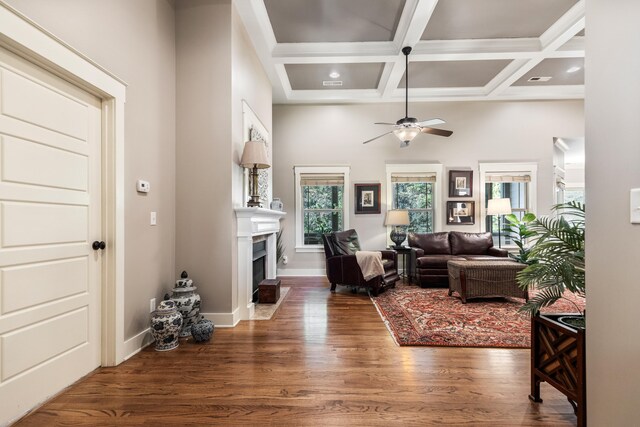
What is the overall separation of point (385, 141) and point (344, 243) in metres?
2.34

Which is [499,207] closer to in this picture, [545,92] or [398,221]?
[398,221]

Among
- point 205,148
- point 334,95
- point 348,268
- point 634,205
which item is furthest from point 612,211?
point 334,95

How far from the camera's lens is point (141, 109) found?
2506 millimetres

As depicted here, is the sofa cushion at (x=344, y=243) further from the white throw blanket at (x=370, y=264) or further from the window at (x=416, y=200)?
the window at (x=416, y=200)

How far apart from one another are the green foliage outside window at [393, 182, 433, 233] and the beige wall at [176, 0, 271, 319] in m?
3.81

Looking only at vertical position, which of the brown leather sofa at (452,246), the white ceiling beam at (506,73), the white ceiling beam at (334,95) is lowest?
the brown leather sofa at (452,246)

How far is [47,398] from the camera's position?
5.79 feet

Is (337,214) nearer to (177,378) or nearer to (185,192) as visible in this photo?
(185,192)

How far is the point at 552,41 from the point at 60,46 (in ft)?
17.0

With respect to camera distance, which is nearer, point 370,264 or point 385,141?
point 370,264

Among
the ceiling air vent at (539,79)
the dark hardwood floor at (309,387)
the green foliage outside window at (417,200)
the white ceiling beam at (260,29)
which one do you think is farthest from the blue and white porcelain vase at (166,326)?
the ceiling air vent at (539,79)

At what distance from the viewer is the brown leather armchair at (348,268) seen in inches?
169

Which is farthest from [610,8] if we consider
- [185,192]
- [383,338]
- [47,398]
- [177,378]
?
[47,398]

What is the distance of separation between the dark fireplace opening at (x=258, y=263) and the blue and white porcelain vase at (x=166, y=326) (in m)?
1.43
